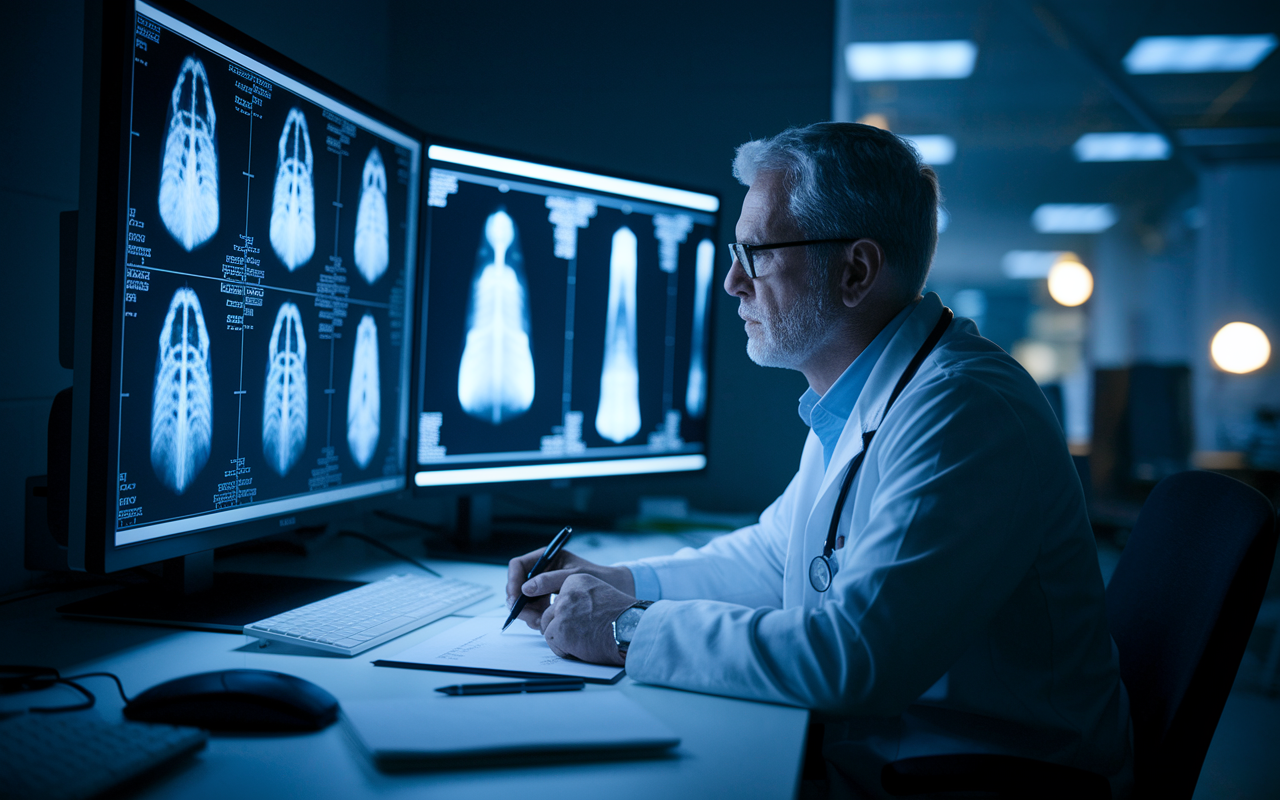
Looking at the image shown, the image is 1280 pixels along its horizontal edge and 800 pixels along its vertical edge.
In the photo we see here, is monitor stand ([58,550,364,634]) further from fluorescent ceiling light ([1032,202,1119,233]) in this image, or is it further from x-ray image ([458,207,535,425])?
fluorescent ceiling light ([1032,202,1119,233])

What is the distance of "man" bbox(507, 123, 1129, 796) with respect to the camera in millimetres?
869

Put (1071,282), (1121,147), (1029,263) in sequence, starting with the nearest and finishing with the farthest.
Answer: (1121,147), (1071,282), (1029,263)

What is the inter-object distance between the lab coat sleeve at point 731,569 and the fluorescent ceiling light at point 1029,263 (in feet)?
34.8

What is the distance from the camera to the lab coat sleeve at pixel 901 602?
0.85 m

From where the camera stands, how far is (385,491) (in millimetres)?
1509

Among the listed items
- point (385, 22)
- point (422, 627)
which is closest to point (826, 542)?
point (422, 627)

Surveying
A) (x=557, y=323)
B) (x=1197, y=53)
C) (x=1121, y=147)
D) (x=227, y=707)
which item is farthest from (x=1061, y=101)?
(x=227, y=707)

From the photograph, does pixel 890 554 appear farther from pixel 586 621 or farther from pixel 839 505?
pixel 586 621

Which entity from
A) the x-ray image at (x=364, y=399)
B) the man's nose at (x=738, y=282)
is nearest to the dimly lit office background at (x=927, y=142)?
the man's nose at (x=738, y=282)

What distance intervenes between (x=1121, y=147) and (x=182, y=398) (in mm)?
7854

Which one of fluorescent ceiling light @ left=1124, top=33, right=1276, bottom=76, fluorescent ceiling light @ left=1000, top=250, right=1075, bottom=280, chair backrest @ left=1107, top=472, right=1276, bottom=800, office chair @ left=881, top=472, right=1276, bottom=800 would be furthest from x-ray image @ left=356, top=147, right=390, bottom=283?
fluorescent ceiling light @ left=1000, top=250, right=1075, bottom=280

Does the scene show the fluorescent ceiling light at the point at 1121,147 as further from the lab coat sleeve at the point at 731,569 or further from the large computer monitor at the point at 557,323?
the lab coat sleeve at the point at 731,569

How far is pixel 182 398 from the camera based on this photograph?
1029 mm

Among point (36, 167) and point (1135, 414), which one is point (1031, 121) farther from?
point (36, 167)
